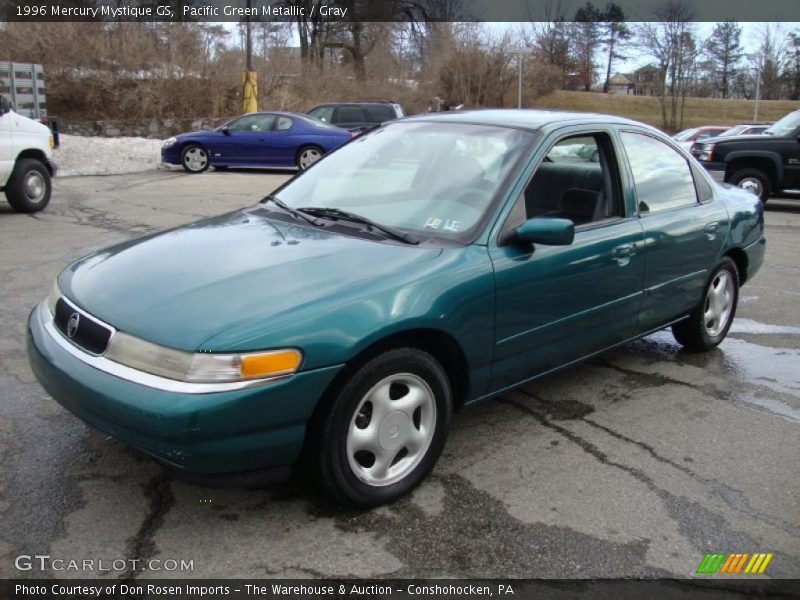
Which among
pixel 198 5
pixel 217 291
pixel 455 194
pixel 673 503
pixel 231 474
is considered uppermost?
pixel 198 5

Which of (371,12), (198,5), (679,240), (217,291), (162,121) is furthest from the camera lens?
(371,12)

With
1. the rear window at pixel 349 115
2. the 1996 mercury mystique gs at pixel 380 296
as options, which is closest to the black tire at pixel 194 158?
the rear window at pixel 349 115

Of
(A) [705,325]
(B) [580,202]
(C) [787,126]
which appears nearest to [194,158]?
(C) [787,126]

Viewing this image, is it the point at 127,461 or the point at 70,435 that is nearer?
the point at 127,461

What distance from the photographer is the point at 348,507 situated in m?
2.86

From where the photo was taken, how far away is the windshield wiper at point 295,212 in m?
3.53

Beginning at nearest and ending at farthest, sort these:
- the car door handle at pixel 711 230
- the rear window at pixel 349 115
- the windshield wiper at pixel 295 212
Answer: the windshield wiper at pixel 295 212 < the car door handle at pixel 711 230 < the rear window at pixel 349 115

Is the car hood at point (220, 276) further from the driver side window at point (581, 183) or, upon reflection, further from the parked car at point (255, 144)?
the parked car at point (255, 144)

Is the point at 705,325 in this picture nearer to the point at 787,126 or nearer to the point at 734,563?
Result: the point at 734,563

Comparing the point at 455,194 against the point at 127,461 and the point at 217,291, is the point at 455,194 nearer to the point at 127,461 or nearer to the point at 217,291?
the point at 217,291

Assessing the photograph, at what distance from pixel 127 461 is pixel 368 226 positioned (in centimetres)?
150

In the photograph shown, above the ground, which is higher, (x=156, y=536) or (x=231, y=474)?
(x=231, y=474)

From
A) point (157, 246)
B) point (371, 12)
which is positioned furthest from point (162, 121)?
point (157, 246)

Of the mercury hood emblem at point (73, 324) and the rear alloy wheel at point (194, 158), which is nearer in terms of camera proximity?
the mercury hood emblem at point (73, 324)
